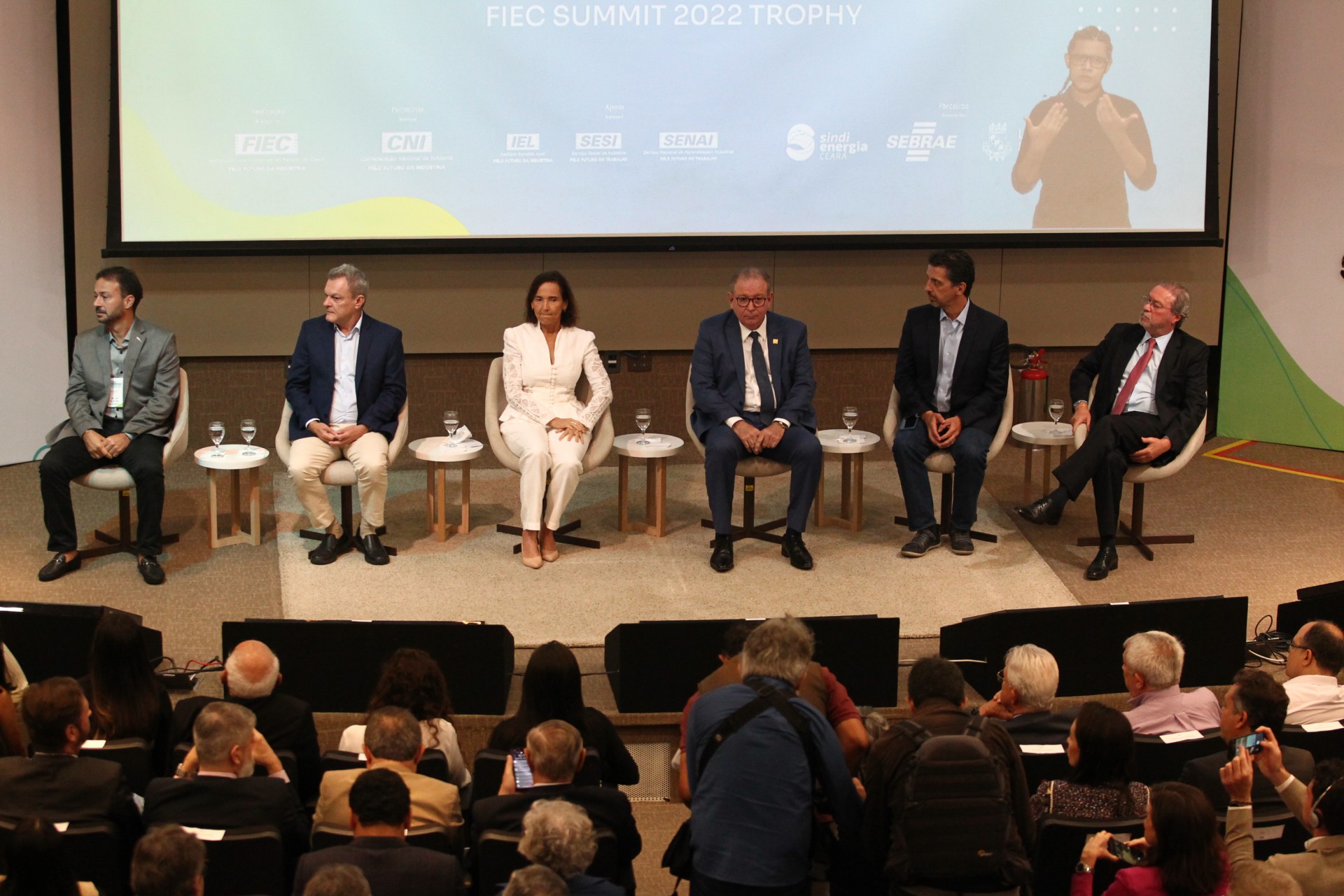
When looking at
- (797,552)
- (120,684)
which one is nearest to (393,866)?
(120,684)

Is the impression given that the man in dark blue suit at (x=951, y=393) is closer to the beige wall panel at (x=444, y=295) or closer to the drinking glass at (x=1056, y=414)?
the drinking glass at (x=1056, y=414)

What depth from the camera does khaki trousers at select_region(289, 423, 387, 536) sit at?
18.5 feet

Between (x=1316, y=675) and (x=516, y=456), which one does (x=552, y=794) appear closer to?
(x=1316, y=675)

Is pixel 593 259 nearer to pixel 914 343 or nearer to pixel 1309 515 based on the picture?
pixel 914 343

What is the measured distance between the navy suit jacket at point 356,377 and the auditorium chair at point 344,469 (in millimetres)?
41

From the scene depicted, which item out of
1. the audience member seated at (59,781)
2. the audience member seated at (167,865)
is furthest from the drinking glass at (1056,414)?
the audience member seated at (167,865)

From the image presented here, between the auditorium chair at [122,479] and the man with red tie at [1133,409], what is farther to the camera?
the man with red tie at [1133,409]

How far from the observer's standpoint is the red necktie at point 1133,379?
5.91 meters

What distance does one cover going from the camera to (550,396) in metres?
5.96

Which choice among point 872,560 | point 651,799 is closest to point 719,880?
point 651,799

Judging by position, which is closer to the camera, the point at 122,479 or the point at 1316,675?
the point at 1316,675

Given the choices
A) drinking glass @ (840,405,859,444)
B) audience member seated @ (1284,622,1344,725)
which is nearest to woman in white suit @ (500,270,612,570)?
drinking glass @ (840,405,859,444)

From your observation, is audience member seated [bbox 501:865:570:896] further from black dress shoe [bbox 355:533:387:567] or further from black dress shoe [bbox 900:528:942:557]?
black dress shoe [bbox 900:528:942:557]

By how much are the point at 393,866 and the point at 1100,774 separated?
1.56m
